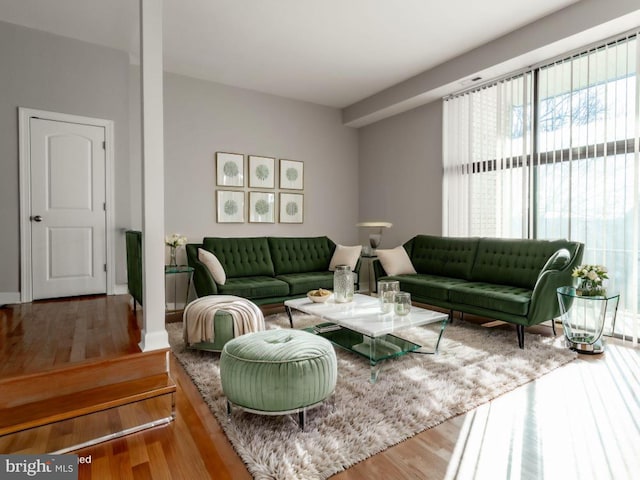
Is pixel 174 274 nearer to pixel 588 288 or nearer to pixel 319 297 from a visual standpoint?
pixel 319 297

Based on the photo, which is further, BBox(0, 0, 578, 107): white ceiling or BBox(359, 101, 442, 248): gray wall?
BBox(359, 101, 442, 248): gray wall

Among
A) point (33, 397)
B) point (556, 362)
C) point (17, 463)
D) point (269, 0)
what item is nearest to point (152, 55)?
point (269, 0)

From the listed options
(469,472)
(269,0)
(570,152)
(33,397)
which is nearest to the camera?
(469,472)

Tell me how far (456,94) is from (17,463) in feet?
17.2

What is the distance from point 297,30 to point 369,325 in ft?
9.76

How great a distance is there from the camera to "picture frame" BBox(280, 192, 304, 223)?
18.4 feet

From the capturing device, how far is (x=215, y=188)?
16.5 feet

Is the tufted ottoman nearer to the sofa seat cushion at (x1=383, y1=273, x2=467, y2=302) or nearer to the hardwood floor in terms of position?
the hardwood floor

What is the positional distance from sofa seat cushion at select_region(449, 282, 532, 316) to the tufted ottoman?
1.90m

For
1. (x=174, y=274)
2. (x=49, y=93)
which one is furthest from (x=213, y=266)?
(x=49, y=93)

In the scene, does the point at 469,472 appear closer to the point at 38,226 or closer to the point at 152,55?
the point at 152,55

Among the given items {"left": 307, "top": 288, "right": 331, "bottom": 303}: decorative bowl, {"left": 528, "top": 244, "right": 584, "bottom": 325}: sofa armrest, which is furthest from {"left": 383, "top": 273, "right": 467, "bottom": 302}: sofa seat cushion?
{"left": 307, "top": 288, "right": 331, "bottom": 303}: decorative bowl

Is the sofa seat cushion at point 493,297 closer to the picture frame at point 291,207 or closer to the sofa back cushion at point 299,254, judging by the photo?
the sofa back cushion at point 299,254

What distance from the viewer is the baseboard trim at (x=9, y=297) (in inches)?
148
